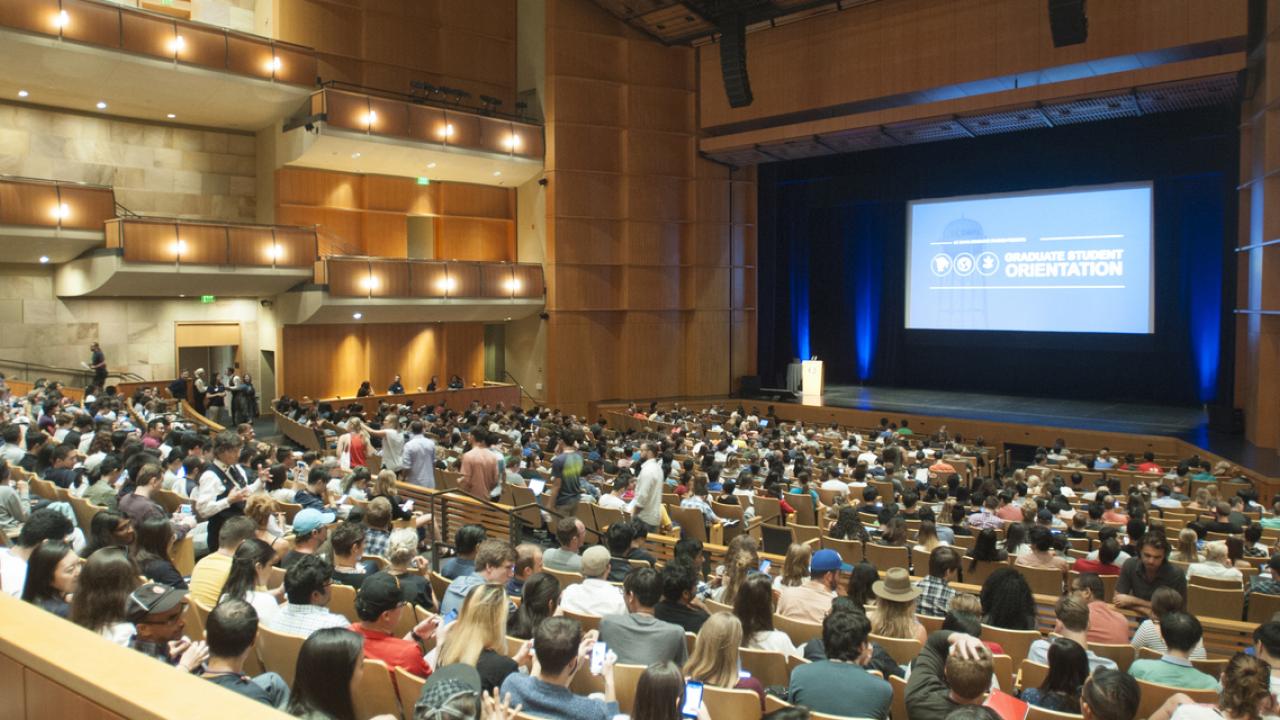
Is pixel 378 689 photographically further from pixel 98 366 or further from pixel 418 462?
pixel 98 366

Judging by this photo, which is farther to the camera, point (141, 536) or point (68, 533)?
point (141, 536)

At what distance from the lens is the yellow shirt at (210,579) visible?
5059mm

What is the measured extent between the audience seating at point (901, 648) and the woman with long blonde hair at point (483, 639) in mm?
2077

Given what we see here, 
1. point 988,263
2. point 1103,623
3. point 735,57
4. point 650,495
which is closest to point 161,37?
point 735,57

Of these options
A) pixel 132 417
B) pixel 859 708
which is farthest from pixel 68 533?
pixel 132 417

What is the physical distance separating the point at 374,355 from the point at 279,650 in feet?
64.9

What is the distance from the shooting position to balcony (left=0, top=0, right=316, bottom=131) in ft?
52.9

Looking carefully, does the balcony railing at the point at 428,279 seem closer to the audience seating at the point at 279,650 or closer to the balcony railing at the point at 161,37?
the balcony railing at the point at 161,37

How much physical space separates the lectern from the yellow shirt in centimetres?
1939

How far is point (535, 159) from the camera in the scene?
76.7ft

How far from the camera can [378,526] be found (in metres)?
6.31

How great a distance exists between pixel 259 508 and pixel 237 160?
18.1 metres

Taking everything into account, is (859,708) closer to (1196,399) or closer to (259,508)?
(259,508)

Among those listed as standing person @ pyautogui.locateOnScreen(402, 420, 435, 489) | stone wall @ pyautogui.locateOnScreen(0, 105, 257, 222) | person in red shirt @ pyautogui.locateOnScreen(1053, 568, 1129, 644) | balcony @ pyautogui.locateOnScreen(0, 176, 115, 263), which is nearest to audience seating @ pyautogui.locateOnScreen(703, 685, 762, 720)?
person in red shirt @ pyautogui.locateOnScreen(1053, 568, 1129, 644)
